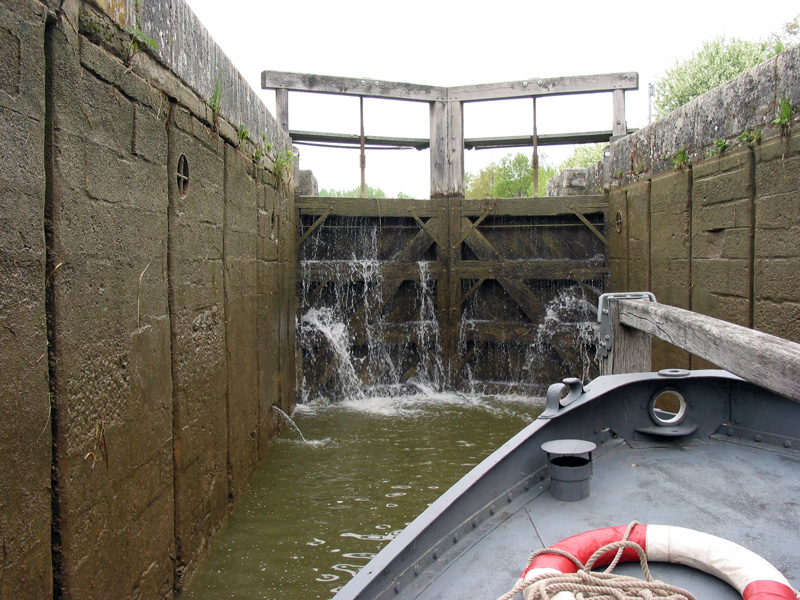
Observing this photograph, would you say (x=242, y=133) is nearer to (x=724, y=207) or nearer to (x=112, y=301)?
(x=112, y=301)

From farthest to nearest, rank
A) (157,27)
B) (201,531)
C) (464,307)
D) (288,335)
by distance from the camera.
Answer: (464,307), (288,335), (201,531), (157,27)

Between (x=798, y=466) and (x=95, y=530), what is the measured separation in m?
2.80

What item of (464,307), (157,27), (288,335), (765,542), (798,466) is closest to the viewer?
(765,542)

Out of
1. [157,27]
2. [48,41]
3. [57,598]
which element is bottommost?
[57,598]

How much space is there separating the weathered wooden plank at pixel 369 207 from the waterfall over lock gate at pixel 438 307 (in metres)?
0.11

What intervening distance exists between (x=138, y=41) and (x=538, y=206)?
559 centimetres

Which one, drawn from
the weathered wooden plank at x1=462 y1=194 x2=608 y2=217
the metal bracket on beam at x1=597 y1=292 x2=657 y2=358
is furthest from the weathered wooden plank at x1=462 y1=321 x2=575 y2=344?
the metal bracket on beam at x1=597 y1=292 x2=657 y2=358

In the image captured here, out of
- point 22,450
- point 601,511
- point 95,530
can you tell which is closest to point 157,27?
point 22,450

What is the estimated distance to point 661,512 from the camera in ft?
7.23

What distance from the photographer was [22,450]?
1814 mm

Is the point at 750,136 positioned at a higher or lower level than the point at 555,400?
higher

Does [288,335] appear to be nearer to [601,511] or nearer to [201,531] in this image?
[201,531]

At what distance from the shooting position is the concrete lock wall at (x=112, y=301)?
182 centimetres

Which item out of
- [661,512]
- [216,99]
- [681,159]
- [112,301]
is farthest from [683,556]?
[681,159]
